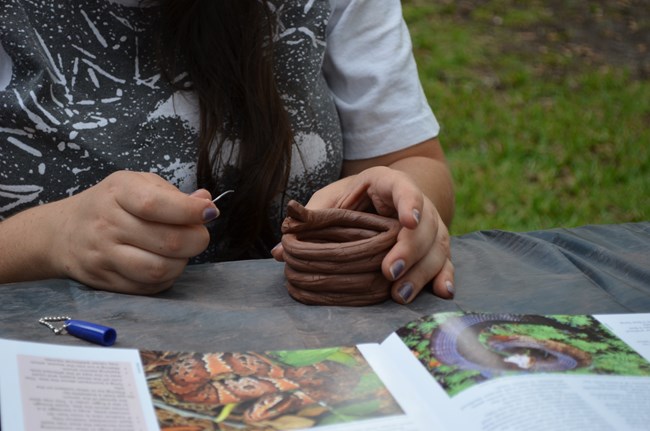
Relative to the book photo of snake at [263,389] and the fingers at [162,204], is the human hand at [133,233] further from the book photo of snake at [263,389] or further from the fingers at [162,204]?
the book photo of snake at [263,389]

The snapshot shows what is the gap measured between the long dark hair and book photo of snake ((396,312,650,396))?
436 mm

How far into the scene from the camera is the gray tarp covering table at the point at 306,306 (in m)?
0.96

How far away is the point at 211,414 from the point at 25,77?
0.64 meters

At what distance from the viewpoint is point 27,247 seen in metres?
1.12

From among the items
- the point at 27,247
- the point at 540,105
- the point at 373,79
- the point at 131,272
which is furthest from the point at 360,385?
the point at 540,105

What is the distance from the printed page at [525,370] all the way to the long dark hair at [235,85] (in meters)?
0.43

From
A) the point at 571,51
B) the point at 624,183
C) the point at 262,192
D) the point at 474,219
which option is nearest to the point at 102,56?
the point at 262,192

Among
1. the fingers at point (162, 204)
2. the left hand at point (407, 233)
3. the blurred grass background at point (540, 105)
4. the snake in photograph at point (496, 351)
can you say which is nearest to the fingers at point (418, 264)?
the left hand at point (407, 233)

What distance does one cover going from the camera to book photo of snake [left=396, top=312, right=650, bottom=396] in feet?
2.88

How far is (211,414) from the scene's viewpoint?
2.62 ft

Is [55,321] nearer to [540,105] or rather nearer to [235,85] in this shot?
[235,85]

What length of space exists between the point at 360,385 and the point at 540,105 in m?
3.13

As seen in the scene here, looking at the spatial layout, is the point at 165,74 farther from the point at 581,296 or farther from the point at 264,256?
the point at 581,296

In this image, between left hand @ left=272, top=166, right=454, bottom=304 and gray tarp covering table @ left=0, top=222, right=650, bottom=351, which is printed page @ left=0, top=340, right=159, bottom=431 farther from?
left hand @ left=272, top=166, right=454, bottom=304
